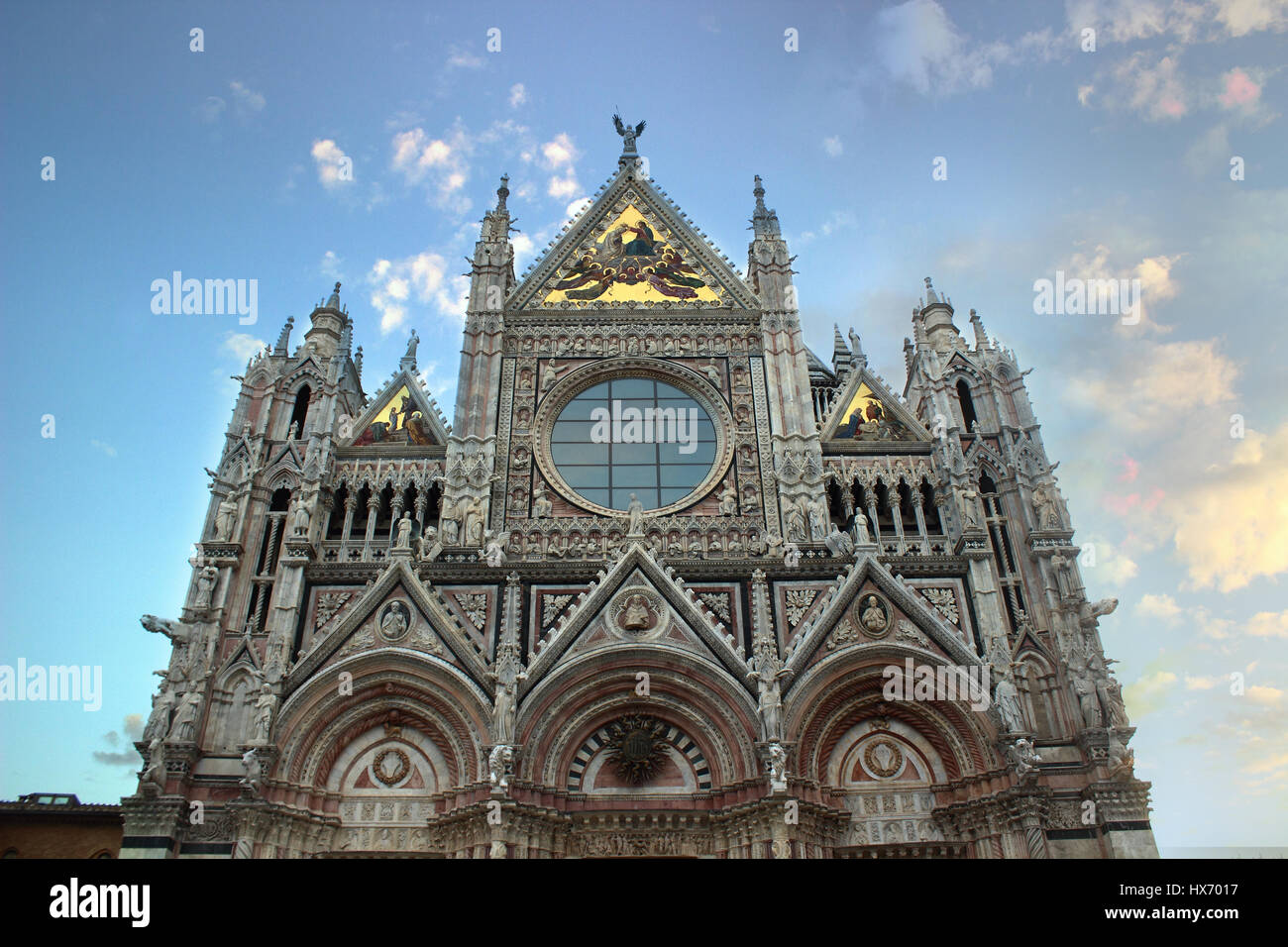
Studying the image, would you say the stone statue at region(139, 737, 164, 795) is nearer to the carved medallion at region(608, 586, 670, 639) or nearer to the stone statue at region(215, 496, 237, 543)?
the stone statue at region(215, 496, 237, 543)

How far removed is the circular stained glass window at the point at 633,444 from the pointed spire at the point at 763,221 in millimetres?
5956

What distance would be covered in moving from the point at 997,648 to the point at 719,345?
995cm

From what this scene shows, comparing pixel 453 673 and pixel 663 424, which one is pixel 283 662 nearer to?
pixel 453 673

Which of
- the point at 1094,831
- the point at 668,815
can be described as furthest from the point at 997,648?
the point at 668,815

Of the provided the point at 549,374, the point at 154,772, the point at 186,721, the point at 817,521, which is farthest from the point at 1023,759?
the point at 154,772

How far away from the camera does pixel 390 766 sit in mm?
17219

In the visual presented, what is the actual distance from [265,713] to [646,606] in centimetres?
736

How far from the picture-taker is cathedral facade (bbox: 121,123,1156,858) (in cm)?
1611

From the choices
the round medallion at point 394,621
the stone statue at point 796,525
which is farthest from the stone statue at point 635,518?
the round medallion at point 394,621

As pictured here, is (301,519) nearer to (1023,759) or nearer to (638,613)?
(638,613)

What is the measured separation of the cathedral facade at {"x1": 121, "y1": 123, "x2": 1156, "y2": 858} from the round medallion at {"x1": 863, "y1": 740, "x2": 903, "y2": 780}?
6 cm

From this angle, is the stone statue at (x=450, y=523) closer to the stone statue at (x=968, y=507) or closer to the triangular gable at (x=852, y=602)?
the triangular gable at (x=852, y=602)

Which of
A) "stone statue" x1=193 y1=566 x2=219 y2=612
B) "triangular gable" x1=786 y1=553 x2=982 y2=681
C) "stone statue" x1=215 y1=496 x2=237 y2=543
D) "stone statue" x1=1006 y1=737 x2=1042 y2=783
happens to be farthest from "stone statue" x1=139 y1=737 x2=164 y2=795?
"stone statue" x1=1006 y1=737 x2=1042 y2=783
